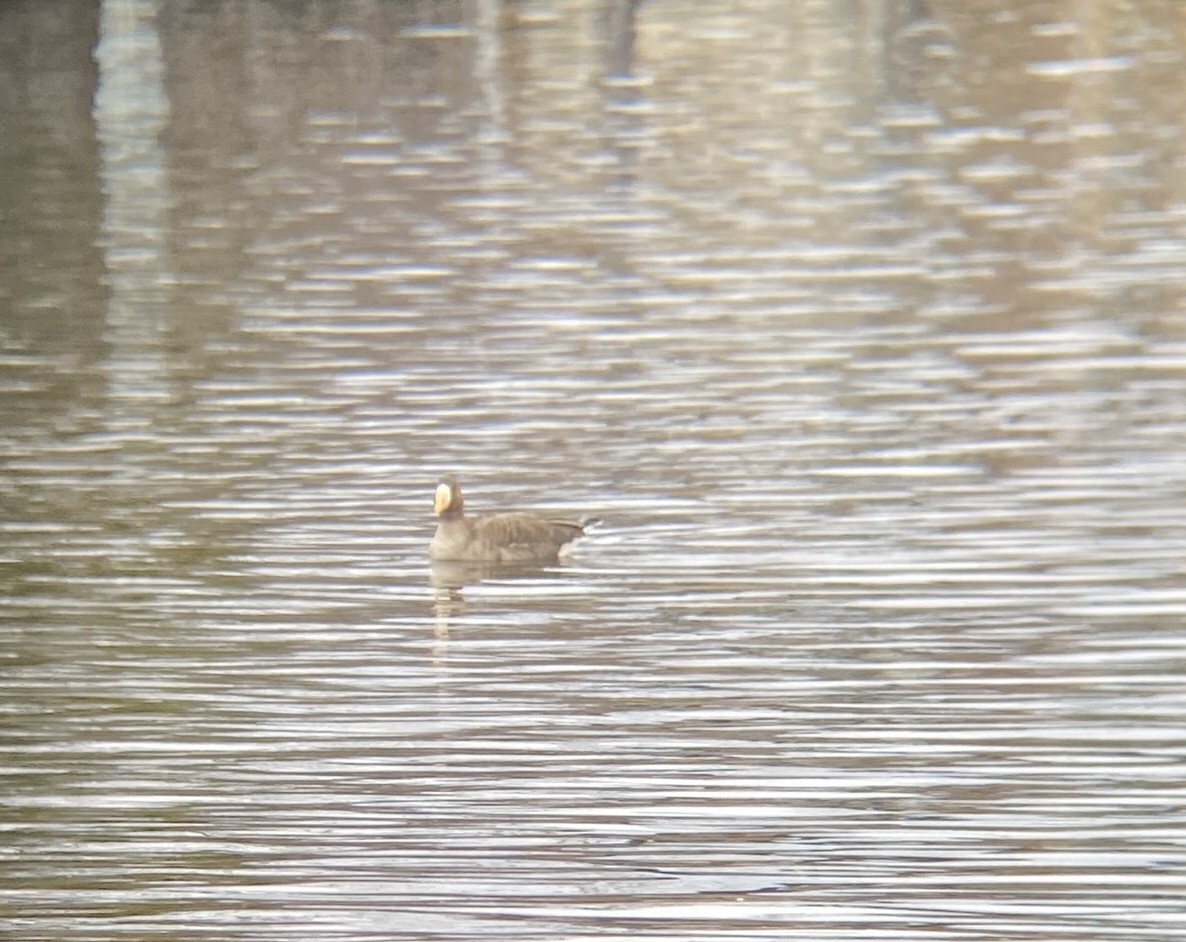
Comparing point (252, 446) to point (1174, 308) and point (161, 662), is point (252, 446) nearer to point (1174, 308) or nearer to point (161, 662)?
point (161, 662)

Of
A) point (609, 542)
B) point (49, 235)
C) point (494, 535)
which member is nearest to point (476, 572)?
point (494, 535)

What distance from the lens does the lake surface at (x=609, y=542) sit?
326 inches

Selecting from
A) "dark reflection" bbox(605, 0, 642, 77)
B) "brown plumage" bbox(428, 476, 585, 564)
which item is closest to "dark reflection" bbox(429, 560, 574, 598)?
"brown plumage" bbox(428, 476, 585, 564)

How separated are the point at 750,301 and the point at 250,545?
23.8 feet

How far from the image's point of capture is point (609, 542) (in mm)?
13070

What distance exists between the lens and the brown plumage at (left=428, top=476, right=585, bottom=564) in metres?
12.7

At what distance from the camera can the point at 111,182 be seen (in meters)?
29.0

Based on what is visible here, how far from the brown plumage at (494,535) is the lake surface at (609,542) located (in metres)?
0.12

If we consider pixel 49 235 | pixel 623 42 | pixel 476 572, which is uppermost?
pixel 476 572

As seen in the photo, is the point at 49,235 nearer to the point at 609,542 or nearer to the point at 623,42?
the point at 609,542

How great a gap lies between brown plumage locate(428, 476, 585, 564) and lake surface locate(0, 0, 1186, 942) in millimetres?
124

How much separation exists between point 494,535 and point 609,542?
1.76 feet

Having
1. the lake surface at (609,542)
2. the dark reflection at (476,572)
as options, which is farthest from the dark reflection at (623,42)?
the dark reflection at (476,572)

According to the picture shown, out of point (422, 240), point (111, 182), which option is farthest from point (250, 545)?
point (111, 182)
